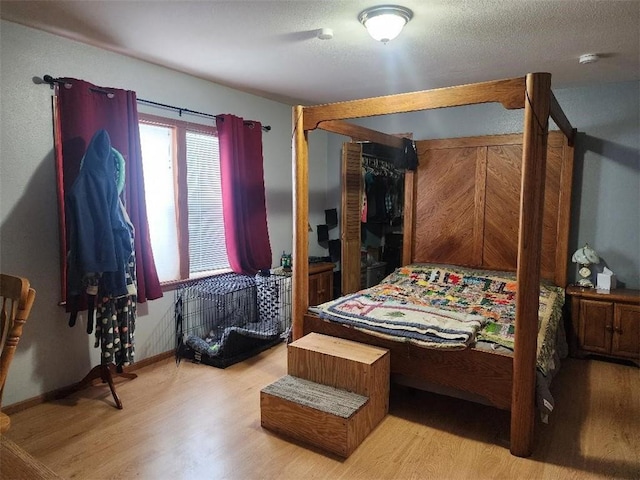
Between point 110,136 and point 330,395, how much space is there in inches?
89.5

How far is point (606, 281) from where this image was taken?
12.0 ft

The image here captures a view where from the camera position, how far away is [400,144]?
435cm

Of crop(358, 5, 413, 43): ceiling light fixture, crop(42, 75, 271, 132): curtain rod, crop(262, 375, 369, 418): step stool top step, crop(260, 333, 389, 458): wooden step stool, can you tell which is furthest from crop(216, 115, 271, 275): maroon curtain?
crop(358, 5, 413, 43): ceiling light fixture

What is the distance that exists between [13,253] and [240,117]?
217 cm

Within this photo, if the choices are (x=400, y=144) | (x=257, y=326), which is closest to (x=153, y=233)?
(x=257, y=326)

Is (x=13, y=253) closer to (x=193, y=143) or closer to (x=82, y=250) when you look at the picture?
(x=82, y=250)

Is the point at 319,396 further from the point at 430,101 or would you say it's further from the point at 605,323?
the point at 605,323

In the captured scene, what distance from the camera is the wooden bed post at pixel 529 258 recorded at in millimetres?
2096

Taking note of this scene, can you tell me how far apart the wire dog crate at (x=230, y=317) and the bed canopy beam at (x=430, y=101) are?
1.77 m

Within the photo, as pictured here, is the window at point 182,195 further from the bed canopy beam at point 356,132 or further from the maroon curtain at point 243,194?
the bed canopy beam at point 356,132

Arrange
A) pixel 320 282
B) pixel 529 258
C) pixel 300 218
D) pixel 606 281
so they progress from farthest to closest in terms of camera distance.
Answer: pixel 320 282, pixel 606 281, pixel 300 218, pixel 529 258

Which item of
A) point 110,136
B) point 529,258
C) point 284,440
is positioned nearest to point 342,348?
A: point 284,440

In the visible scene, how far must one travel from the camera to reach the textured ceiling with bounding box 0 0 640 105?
7.58 ft

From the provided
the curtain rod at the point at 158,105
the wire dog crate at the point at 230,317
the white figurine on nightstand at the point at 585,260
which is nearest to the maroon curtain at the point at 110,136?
the curtain rod at the point at 158,105
